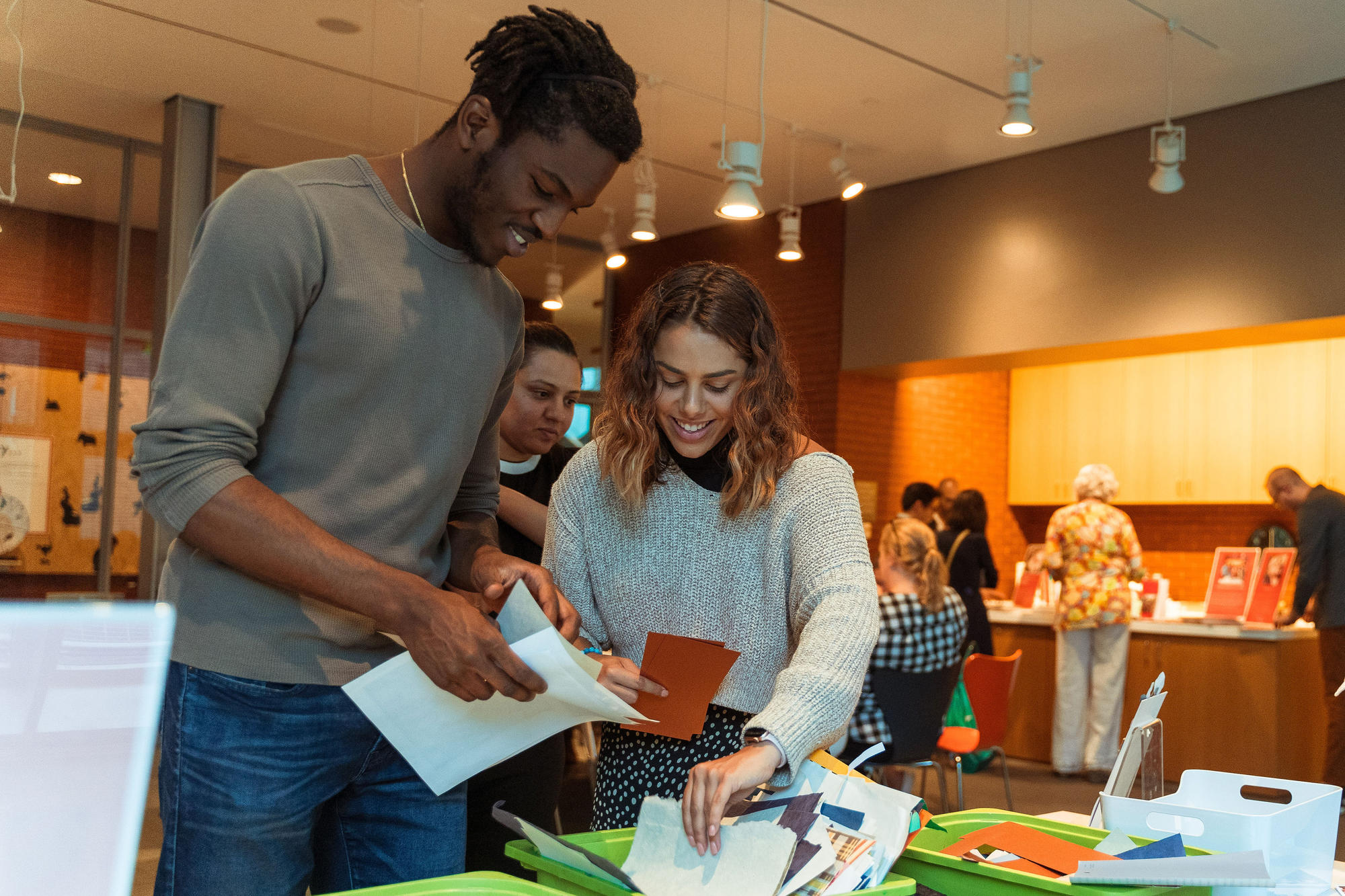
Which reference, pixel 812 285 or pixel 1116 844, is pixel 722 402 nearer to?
pixel 1116 844

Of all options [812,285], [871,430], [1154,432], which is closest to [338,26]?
[812,285]

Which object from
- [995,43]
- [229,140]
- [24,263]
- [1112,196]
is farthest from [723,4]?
[24,263]

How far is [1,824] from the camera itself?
4180mm

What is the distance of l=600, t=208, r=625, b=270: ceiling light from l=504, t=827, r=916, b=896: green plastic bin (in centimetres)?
630

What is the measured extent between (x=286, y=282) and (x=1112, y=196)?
6044mm

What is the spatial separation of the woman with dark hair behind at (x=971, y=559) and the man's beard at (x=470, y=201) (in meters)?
5.13

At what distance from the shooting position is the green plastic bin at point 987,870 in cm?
117

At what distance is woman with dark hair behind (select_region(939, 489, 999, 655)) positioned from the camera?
19.8 ft

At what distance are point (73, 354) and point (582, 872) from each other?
20.1 ft

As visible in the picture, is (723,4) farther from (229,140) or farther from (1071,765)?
(1071,765)

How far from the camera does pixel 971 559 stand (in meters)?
6.46

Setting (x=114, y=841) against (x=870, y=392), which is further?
(x=870, y=392)

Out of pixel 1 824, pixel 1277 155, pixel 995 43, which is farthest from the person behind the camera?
pixel 1277 155

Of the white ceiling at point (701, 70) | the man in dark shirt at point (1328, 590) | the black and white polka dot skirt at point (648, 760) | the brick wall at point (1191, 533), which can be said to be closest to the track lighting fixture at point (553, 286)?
the white ceiling at point (701, 70)
